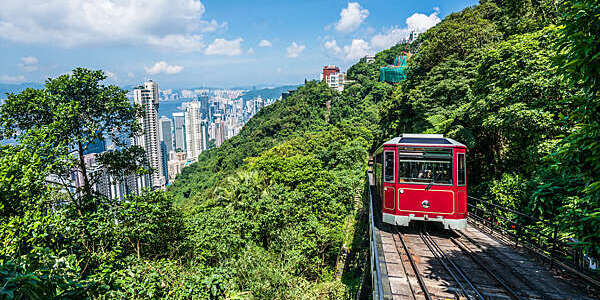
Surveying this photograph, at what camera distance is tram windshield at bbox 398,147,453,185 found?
8742 millimetres

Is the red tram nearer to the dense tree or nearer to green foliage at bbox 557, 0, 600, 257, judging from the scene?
green foliage at bbox 557, 0, 600, 257

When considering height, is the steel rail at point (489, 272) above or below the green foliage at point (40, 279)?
below

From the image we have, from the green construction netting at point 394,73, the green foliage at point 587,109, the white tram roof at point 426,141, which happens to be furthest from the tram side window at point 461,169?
the green construction netting at point 394,73

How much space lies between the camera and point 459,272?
6.55 meters

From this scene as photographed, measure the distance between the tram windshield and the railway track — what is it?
1.88 metres

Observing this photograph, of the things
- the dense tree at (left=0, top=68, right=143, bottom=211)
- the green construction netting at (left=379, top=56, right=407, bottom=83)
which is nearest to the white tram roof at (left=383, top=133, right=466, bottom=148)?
the dense tree at (left=0, top=68, right=143, bottom=211)

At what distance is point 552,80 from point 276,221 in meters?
15.1

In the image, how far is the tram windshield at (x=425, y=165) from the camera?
874 cm

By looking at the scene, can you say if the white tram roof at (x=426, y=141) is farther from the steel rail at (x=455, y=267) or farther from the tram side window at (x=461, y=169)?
the steel rail at (x=455, y=267)

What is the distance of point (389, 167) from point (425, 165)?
105 centimetres

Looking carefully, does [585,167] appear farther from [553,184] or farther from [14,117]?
[14,117]

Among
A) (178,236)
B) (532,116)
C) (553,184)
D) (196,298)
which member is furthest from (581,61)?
(178,236)

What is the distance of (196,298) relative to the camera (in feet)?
24.9

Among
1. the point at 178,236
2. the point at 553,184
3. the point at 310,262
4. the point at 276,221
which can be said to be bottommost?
the point at 310,262
